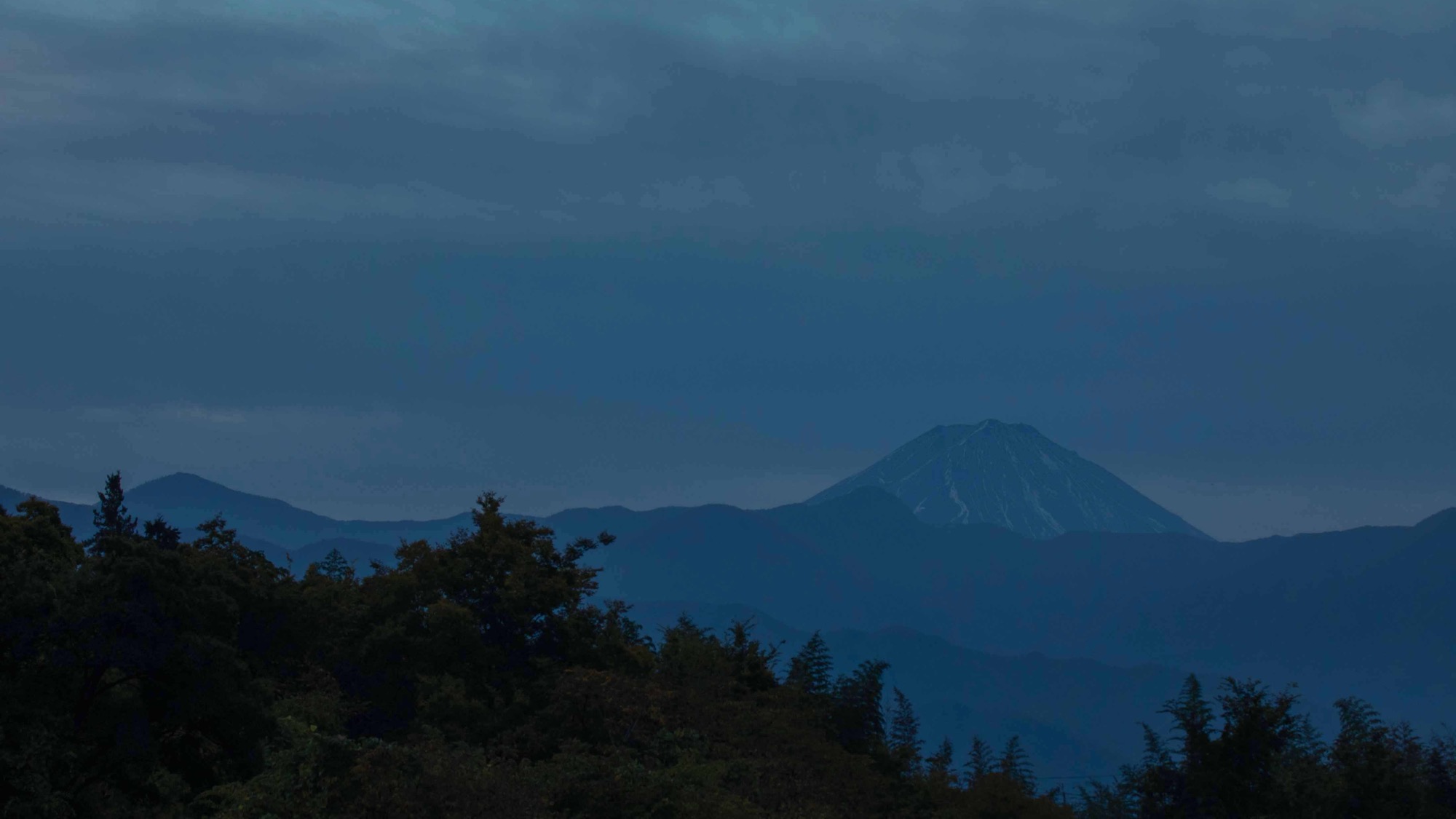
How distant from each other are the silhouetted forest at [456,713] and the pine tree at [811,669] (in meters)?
0.33

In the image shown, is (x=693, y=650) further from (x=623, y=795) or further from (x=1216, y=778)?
(x=623, y=795)

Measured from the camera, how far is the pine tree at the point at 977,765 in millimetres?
40591

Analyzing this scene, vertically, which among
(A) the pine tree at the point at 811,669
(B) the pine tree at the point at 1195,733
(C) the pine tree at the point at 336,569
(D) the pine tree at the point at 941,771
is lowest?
(D) the pine tree at the point at 941,771

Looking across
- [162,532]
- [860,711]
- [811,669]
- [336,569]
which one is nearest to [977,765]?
[811,669]

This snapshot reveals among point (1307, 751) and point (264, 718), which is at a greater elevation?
point (264, 718)

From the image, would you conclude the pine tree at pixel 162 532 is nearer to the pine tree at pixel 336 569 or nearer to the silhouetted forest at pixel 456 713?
the silhouetted forest at pixel 456 713

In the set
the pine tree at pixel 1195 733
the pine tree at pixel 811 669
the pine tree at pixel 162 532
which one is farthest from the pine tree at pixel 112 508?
the pine tree at pixel 1195 733

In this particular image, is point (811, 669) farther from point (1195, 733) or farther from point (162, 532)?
point (162, 532)

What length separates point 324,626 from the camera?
29047mm

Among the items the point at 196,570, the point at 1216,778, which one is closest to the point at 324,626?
the point at 196,570

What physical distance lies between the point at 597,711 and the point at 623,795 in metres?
5.83

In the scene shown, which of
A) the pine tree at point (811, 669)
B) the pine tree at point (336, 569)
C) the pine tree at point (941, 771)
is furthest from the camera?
the pine tree at point (811, 669)

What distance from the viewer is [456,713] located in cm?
2564

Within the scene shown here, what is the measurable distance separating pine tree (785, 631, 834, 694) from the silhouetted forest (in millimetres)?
330
